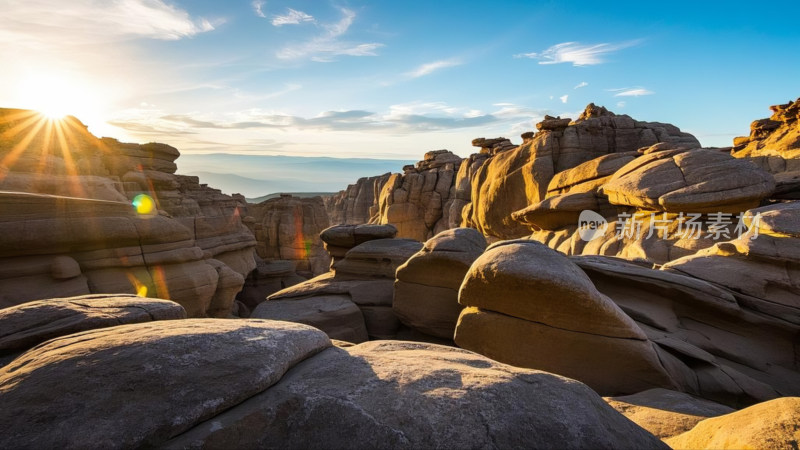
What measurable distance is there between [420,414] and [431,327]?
23.0 ft

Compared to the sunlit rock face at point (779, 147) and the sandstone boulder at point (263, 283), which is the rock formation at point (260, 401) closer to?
the sunlit rock face at point (779, 147)

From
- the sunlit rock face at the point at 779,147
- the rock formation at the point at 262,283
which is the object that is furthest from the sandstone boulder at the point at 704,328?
the rock formation at the point at 262,283

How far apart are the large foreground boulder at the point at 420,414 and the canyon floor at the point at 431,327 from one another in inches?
0.6

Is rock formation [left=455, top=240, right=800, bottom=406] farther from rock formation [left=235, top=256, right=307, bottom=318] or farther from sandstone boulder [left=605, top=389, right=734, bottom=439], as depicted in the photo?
rock formation [left=235, top=256, right=307, bottom=318]

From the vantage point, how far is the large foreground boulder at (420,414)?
96.4 inches

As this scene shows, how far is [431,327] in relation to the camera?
9453 mm

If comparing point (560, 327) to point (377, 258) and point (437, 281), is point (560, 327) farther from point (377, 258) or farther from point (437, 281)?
point (377, 258)

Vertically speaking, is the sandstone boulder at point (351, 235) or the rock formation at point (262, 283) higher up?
the sandstone boulder at point (351, 235)

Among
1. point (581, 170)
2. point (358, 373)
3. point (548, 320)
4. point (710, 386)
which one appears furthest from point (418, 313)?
point (581, 170)

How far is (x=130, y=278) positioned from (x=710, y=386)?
40.9 ft

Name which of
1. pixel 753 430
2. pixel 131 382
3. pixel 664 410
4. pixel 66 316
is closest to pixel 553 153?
pixel 664 410

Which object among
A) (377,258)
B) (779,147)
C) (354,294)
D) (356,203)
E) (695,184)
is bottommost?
(354,294)

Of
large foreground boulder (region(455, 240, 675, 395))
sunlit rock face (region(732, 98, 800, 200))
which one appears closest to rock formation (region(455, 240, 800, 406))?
large foreground boulder (region(455, 240, 675, 395))

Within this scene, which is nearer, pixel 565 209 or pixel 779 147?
pixel 565 209
